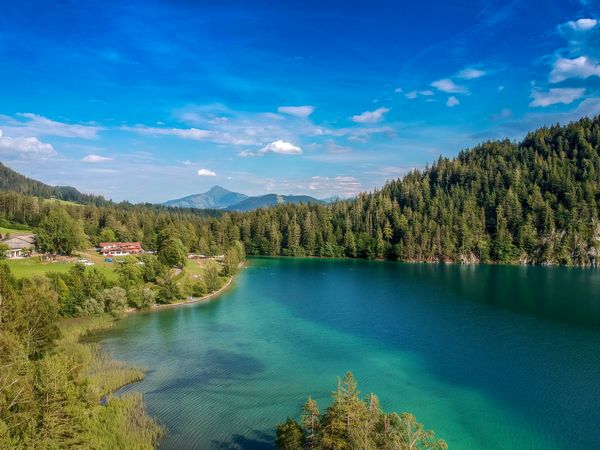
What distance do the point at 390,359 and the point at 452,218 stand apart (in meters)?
111

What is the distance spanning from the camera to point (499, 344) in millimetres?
46344

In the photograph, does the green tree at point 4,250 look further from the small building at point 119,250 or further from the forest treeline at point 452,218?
the forest treeline at point 452,218

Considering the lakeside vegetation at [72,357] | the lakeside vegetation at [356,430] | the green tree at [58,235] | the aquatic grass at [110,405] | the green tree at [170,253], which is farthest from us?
the green tree at [58,235]

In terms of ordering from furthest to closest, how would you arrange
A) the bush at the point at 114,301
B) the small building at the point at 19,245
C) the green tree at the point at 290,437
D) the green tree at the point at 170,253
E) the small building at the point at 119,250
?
the small building at the point at 119,250, the small building at the point at 19,245, the green tree at the point at 170,253, the bush at the point at 114,301, the green tree at the point at 290,437

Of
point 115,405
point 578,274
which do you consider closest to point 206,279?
point 115,405

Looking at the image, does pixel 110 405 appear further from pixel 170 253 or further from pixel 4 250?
pixel 4 250

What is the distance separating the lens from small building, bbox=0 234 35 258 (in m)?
85.1

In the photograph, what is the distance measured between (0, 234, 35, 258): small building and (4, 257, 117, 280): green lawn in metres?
8.22

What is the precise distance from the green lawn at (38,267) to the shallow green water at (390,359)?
17.7m

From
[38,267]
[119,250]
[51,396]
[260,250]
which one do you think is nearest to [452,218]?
[260,250]

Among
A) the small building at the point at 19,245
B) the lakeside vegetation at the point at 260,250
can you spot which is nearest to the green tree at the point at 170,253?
the lakeside vegetation at the point at 260,250

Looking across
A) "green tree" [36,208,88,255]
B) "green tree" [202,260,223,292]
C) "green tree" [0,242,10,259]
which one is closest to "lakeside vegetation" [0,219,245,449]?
"green tree" [202,260,223,292]

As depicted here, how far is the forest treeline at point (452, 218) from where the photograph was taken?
125312 millimetres

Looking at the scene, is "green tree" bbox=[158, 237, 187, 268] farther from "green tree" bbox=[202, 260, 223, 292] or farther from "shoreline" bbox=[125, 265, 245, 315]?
"shoreline" bbox=[125, 265, 245, 315]
